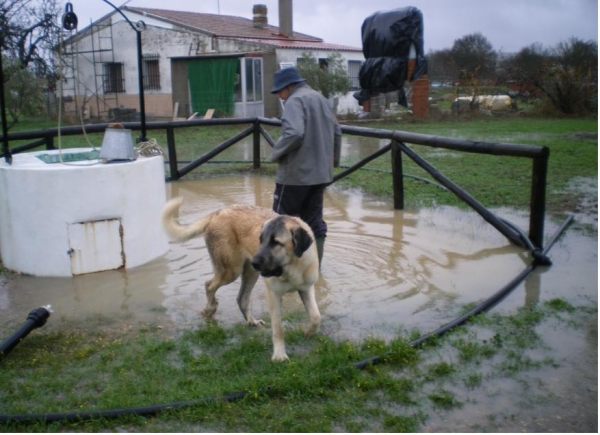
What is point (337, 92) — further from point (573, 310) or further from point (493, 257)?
point (573, 310)

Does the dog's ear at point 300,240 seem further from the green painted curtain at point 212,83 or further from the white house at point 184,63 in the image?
Answer: the green painted curtain at point 212,83

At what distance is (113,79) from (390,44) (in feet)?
62.6

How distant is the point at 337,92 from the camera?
2792cm

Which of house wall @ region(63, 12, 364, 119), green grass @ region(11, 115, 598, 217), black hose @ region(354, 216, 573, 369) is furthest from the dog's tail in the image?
house wall @ region(63, 12, 364, 119)

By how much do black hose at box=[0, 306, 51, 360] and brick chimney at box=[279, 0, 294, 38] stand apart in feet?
96.3

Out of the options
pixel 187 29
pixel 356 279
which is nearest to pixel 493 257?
pixel 356 279

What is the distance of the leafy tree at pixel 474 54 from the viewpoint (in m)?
31.5

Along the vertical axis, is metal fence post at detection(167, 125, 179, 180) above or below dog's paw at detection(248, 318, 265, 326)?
above

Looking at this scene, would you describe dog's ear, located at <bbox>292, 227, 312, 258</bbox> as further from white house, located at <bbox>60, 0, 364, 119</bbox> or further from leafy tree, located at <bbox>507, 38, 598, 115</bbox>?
white house, located at <bbox>60, 0, 364, 119</bbox>

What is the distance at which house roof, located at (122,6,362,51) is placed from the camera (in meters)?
29.2

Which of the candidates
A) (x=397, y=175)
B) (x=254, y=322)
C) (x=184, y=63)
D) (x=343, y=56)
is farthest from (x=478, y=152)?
(x=343, y=56)

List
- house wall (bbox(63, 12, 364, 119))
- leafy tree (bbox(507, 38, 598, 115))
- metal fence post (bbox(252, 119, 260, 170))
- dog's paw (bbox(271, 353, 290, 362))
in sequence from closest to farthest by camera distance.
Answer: dog's paw (bbox(271, 353, 290, 362)), metal fence post (bbox(252, 119, 260, 170)), leafy tree (bbox(507, 38, 598, 115)), house wall (bbox(63, 12, 364, 119))

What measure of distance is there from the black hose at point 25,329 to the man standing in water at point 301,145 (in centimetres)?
239

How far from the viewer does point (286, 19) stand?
3244cm
